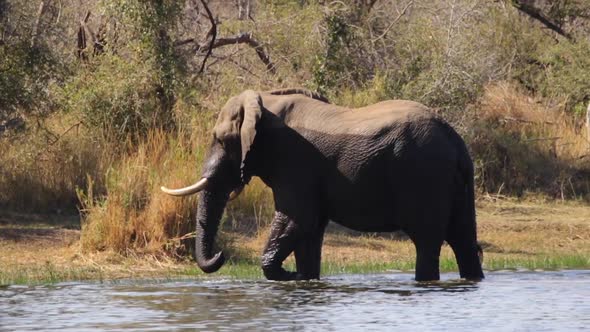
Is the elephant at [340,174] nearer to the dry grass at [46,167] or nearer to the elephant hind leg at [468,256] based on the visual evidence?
the elephant hind leg at [468,256]

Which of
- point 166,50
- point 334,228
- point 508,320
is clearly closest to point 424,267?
point 508,320

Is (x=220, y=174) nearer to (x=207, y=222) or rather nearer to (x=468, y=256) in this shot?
(x=207, y=222)

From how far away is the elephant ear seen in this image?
1240cm

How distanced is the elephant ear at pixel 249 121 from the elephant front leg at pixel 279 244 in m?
0.62

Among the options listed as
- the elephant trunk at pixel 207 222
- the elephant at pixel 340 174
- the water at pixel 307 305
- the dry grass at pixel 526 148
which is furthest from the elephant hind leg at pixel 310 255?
the dry grass at pixel 526 148

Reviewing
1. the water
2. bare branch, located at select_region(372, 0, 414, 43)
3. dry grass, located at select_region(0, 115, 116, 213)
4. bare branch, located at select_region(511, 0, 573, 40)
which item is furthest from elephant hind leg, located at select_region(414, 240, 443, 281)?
bare branch, located at select_region(511, 0, 573, 40)

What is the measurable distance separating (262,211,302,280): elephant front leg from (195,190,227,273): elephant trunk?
48 centimetres

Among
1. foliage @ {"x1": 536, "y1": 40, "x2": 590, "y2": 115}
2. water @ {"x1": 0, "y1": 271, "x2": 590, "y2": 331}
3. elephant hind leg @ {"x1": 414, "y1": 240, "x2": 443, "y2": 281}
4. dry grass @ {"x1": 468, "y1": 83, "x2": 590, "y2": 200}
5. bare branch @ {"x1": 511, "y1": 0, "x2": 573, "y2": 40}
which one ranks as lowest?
water @ {"x1": 0, "y1": 271, "x2": 590, "y2": 331}

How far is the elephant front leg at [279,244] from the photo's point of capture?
1244 centimetres

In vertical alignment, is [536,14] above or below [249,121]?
above

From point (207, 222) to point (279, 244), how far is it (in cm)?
80

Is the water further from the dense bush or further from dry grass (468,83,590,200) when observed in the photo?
dry grass (468,83,590,200)

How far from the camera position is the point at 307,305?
1127cm

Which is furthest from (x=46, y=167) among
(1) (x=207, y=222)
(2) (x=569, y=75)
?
(2) (x=569, y=75)
